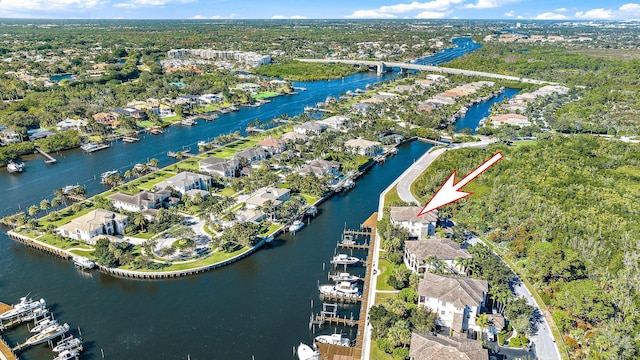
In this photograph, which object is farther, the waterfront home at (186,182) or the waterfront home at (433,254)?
the waterfront home at (186,182)

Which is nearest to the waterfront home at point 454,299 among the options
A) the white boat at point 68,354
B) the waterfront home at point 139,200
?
the white boat at point 68,354

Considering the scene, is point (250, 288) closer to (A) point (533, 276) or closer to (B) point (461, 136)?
(A) point (533, 276)

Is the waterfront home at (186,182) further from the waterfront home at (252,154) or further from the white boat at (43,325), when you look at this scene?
the white boat at (43,325)

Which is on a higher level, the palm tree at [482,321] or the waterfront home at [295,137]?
the waterfront home at [295,137]

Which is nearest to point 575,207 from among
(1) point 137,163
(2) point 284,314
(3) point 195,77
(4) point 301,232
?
(4) point 301,232

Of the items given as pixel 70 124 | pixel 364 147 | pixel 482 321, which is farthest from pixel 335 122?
pixel 482 321

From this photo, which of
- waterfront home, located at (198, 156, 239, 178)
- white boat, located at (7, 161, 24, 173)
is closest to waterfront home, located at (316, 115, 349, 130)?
waterfront home, located at (198, 156, 239, 178)

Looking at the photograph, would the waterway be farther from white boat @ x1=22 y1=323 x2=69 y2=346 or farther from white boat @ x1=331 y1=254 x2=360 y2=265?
white boat @ x1=331 y1=254 x2=360 y2=265

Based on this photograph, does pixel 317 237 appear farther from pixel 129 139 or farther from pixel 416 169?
pixel 129 139
